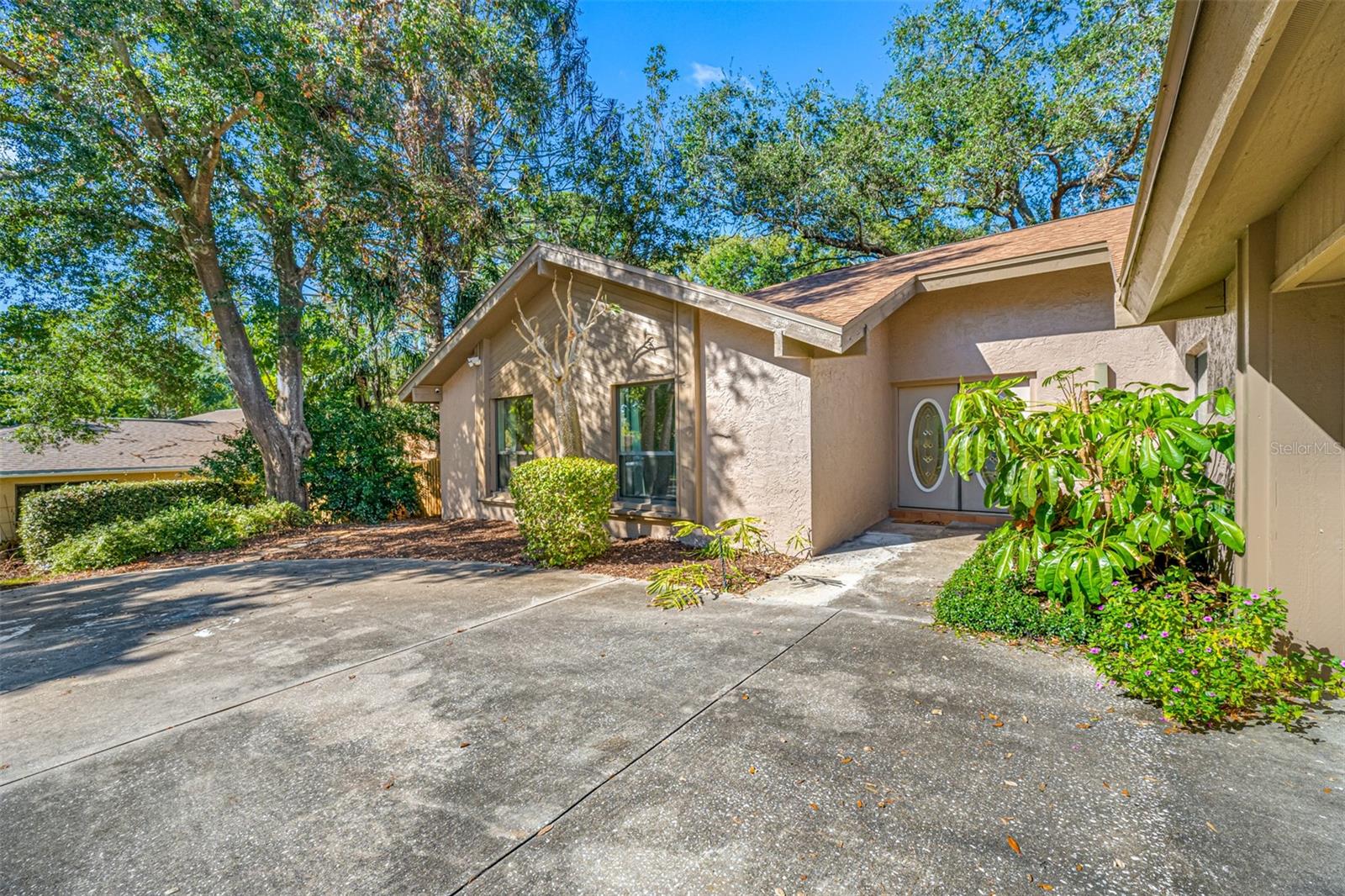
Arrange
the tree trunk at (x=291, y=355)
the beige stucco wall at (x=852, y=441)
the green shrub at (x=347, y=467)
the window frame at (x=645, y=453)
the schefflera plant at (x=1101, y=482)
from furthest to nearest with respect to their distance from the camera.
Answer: the green shrub at (x=347, y=467), the tree trunk at (x=291, y=355), the window frame at (x=645, y=453), the beige stucco wall at (x=852, y=441), the schefflera plant at (x=1101, y=482)

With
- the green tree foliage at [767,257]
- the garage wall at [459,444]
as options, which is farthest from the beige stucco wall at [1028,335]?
the green tree foliage at [767,257]

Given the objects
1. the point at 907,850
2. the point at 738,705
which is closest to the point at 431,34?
the point at 738,705

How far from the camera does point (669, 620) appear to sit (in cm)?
511

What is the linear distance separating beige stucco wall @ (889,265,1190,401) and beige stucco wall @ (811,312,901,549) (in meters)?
0.45

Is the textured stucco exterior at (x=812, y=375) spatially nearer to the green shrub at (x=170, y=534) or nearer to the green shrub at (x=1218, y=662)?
the green shrub at (x=1218, y=662)

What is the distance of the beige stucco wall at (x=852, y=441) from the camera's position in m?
7.11

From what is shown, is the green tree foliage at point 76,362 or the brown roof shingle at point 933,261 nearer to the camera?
the brown roof shingle at point 933,261

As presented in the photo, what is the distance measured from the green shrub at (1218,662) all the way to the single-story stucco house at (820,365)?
361cm

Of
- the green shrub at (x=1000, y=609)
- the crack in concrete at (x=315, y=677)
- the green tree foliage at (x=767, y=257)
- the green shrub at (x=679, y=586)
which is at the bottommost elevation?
the crack in concrete at (x=315, y=677)

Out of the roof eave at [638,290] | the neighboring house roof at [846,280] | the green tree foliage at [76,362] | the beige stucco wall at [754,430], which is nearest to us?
the roof eave at [638,290]

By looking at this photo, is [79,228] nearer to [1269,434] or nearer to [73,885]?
[73,885]

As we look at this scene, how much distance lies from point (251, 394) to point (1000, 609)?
14.0 m

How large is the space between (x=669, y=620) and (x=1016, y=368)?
632cm

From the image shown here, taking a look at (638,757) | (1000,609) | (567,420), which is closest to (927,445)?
(1000,609)
